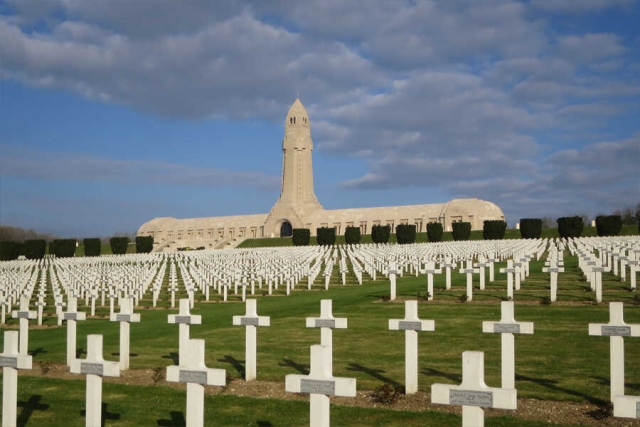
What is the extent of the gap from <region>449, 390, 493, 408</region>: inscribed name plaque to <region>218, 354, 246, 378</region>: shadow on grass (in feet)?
13.7

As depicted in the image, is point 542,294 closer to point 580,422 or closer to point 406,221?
point 580,422

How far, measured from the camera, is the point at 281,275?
2048 centimetres

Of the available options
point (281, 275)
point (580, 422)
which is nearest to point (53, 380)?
point (580, 422)

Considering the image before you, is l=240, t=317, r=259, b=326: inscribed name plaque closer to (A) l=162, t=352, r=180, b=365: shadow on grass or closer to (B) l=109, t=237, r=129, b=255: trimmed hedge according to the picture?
(A) l=162, t=352, r=180, b=365: shadow on grass

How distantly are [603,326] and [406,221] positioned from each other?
60.6m

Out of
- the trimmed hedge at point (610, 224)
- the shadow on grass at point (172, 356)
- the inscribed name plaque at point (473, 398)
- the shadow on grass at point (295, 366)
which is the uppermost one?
the trimmed hedge at point (610, 224)

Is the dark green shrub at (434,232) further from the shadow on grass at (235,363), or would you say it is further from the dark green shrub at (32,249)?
the shadow on grass at (235,363)

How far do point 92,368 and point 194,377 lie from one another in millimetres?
973

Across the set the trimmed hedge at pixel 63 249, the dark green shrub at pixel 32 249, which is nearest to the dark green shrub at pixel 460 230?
the trimmed hedge at pixel 63 249

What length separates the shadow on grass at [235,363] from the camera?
720cm

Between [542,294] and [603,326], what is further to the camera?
[542,294]

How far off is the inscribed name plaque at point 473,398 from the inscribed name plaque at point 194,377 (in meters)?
1.55

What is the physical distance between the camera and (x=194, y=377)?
3.79 meters

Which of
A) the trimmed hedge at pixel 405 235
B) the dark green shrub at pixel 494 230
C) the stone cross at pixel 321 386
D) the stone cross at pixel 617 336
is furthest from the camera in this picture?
the trimmed hedge at pixel 405 235
